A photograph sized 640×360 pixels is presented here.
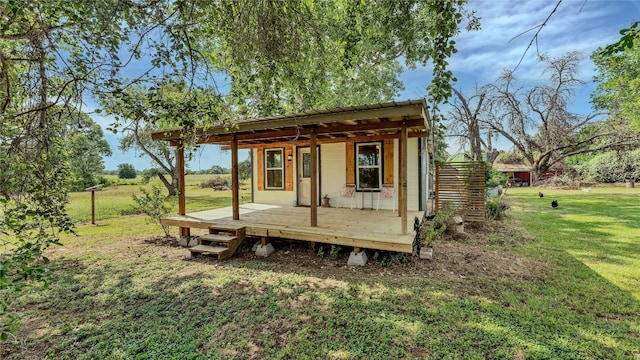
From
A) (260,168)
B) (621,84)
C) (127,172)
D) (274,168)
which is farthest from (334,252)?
(127,172)

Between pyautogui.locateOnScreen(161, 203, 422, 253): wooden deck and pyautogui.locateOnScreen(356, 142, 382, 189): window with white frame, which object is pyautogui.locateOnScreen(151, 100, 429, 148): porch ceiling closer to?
pyautogui.locateOnScreen(356, 142, 382, 189): window with white frame

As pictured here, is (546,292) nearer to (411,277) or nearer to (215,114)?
(411,277)

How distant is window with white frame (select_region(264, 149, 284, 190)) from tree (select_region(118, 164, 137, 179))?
25.5 meters

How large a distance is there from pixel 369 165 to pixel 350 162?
0.58m

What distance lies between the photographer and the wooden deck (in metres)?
4.71

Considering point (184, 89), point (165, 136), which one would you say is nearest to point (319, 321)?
point (184, 89)

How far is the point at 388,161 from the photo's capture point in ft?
25.5

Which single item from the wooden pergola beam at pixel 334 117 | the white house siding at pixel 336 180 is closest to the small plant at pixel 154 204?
the wooden pergola beam at pixel 334 117

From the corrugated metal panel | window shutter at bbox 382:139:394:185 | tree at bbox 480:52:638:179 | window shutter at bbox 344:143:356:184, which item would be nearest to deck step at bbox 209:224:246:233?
window shutter at bbox 344:143:356:184

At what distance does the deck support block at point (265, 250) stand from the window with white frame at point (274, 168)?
386cm

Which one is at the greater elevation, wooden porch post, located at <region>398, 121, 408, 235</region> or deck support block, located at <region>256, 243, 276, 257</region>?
wooden porch post, located at <region>398, 121, 408, 235</region>

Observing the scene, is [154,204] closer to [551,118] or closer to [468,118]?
[468,118]

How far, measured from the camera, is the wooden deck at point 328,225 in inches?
185

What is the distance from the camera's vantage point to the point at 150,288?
4.05 meters
